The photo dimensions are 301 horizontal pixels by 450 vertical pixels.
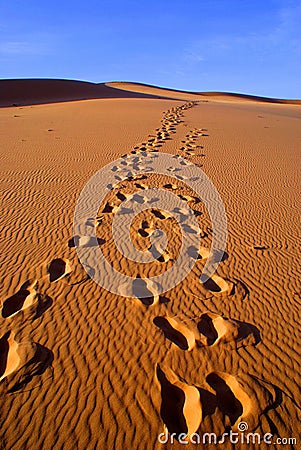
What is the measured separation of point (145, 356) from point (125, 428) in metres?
0.60

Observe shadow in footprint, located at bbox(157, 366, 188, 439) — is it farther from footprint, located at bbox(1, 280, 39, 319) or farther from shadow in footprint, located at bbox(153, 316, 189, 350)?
footprint, located at bbox(1, 280, 39, 319)

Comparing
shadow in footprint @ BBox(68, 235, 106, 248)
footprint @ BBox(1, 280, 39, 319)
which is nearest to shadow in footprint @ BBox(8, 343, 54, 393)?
footprint @ BBox(1, 280, 39, 319)

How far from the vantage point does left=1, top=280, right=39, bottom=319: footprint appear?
3154 millimetres

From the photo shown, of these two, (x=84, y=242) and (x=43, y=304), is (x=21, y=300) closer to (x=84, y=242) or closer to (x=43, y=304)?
(x=43, y=304)

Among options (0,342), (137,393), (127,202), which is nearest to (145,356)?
(137,393)

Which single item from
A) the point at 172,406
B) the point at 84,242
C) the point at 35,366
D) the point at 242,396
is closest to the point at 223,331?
the point at 242,396

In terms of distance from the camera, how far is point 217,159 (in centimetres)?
866

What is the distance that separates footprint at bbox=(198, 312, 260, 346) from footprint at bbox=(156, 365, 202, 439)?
48cm

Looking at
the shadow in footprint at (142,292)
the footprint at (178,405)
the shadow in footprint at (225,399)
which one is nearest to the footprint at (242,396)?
the shadow in footprint at (225,399)

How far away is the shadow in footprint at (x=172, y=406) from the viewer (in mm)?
2213

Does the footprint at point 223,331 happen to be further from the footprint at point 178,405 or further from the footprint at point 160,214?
the footprint at point 160,214

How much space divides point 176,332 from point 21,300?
5.27ft

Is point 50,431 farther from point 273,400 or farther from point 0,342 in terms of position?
point 273,400

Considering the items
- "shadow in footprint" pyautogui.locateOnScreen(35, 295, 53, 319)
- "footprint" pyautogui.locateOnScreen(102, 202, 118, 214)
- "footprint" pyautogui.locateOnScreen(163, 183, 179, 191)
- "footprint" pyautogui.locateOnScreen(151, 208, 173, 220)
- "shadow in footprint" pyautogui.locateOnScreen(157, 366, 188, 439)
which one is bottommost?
"shadow in footprint" pyautogui.locateOnScreen(157, 366, 188, 439)
